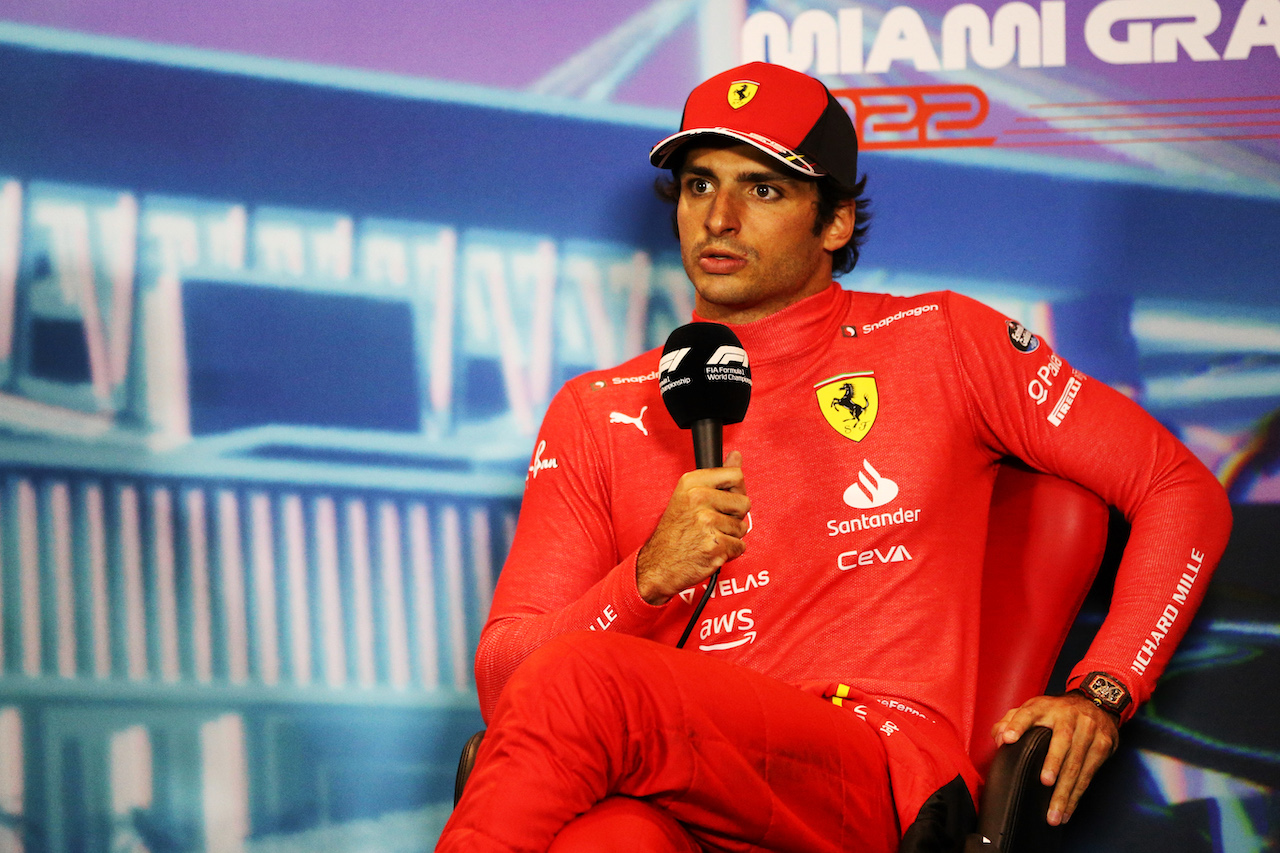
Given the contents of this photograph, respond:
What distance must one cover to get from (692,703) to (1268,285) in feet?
4.54

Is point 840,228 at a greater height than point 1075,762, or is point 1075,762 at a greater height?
point 840,228

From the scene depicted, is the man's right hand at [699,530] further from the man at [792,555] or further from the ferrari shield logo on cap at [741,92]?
the ferrari shield logo on cap at [741,92]

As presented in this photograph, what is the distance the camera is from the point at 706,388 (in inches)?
Result: 53.1

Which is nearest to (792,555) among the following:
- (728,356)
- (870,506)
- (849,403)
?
(870,506)

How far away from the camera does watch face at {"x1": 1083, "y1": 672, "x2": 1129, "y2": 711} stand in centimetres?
145

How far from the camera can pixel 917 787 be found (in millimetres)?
1382

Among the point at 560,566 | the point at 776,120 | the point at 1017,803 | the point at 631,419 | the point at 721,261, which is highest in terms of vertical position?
the point at 776,120

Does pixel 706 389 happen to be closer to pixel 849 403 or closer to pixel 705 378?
pixel 705 378

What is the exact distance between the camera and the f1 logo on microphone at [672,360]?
139cm

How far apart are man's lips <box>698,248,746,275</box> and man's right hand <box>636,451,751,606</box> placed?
0.48m

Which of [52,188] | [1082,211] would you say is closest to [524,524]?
[1082,211]

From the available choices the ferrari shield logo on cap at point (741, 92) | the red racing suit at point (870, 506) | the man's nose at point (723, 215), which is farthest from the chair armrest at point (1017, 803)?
the ferrari shield logo on cap at point (741, 92)

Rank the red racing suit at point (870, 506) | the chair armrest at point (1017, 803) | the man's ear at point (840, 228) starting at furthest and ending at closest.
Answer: the man's ear at point (840, 228) → the red racing suit at point (870, 506) → the chair armrest at point (1017, 803)

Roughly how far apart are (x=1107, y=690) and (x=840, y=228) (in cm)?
82
